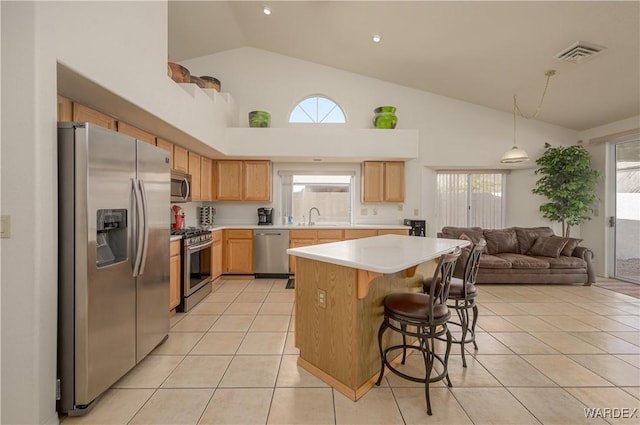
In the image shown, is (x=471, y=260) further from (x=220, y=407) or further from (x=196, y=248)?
(x=196, y=248)

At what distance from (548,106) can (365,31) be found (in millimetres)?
3359

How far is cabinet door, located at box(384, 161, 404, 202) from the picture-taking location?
514 centimetres

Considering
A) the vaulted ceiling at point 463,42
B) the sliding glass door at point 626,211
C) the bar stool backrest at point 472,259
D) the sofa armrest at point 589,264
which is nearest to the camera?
the bar stool backrest at point 472,259

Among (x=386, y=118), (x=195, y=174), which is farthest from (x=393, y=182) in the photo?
(x=195, y=174)

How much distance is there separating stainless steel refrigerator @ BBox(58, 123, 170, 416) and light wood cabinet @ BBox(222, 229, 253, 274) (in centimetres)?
245

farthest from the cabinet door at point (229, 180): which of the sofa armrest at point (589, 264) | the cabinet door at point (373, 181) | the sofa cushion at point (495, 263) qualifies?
the sofa armrest at point (589, 264)

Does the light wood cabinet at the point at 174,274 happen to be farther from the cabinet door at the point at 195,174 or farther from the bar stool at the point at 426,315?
the bar stool at the point at 426,315

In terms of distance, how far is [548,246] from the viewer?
4664mm

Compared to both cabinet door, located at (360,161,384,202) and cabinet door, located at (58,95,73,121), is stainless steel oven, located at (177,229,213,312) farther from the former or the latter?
cabinet door, located at (360,161,384,202)

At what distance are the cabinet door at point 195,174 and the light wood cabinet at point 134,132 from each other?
97 centimetres

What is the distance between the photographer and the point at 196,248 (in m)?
3.59

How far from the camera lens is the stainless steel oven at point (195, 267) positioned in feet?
11.0

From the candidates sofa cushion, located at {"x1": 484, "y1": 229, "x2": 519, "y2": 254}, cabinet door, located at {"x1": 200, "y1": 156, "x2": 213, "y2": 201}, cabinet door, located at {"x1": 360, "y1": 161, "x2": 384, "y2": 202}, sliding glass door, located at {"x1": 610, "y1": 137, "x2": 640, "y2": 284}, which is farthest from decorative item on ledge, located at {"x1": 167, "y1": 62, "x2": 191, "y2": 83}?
sliding glass door, located at {"x1": 610, "y1": 137, "x2": 640, "y2": 284}

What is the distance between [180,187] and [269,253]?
179cm
